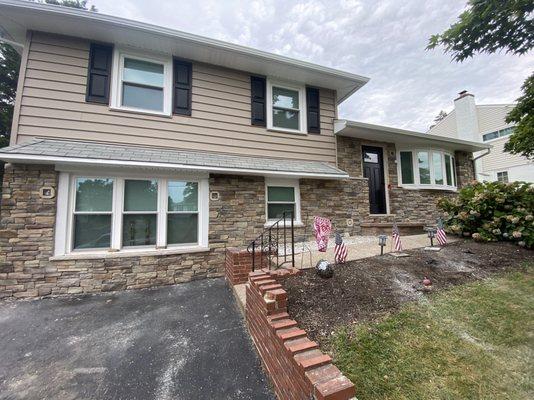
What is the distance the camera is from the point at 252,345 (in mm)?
2732

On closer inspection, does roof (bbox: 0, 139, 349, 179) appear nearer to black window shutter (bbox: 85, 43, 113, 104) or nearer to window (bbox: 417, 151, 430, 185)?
black window shutter (bbox: 85, 43, 113, 104)

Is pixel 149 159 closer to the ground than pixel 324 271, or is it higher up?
higher up

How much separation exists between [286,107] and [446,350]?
20.2 ft

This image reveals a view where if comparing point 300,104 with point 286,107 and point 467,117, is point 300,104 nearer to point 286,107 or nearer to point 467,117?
point 286,107

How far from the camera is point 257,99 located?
6.27m

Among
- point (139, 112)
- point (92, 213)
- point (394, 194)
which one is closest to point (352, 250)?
point (394, 194)

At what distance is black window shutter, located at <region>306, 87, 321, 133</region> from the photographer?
675cm

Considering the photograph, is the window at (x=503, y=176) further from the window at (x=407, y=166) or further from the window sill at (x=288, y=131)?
the window sill at (x=288, y=131)

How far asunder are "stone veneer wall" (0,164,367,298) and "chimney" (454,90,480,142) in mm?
16464

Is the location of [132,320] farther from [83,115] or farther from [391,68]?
[391,68]

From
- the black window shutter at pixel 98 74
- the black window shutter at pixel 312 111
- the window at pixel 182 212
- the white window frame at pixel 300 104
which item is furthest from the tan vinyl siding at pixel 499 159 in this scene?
the black window shutter at pixel 98 74

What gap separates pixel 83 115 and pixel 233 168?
330 centimetres

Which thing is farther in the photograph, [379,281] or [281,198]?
[281,198]

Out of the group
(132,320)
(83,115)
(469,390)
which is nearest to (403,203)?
(469,390)
